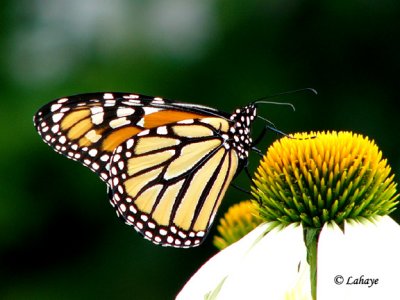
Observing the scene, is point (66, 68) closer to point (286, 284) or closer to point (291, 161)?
point (291, 161)

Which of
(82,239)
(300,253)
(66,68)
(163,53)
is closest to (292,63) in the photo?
(163,53)

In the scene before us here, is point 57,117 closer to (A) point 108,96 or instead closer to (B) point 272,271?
(A) point 108,96

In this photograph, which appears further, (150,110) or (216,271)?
(150,110)

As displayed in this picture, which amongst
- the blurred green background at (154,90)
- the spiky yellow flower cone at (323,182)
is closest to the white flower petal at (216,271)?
the spiky yellow flower cone at (323,182)

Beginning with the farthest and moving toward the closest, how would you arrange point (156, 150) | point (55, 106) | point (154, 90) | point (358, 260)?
point (154, 90) → point (156, 150) → point (55, 106) → point (358, 260)

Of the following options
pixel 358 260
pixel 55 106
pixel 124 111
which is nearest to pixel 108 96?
pixel 124 111

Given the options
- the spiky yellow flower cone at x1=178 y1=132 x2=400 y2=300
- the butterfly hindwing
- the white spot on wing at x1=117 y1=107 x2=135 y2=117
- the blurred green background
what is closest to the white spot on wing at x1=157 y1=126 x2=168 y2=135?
the butterfly hindwing

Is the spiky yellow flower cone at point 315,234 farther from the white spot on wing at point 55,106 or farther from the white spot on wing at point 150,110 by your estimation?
the white spot on wing at point 55,106

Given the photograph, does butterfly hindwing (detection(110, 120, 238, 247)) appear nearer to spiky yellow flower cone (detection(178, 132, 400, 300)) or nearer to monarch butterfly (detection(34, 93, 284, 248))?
monarch butterfly (detection(34, 93, 284, 248))
